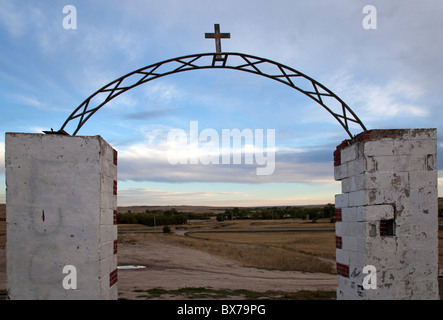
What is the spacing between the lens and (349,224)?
243 inches

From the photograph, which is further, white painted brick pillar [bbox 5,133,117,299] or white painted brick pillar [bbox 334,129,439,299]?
white painted brick pillar [bbox 334,129,439,299]

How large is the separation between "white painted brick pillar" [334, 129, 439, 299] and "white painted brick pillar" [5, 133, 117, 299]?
3.74m

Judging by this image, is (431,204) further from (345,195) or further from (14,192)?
(14,192)

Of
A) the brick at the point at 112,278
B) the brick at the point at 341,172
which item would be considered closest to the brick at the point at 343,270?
the brick at the point at 341,172

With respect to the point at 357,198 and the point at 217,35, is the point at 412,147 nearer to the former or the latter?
the point at 357,198

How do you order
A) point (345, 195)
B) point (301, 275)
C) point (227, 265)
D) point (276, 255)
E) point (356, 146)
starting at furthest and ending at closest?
point (276, 255)
point (227, 265)
point (301, 275)
point (345, 195)
point (356, 146)

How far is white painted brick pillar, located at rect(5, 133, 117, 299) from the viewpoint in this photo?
5.45 meters

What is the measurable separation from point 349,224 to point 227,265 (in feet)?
49.0

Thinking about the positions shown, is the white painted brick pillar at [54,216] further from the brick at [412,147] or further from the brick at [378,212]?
the brick at [412,147]

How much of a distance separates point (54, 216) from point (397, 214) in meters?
4.83

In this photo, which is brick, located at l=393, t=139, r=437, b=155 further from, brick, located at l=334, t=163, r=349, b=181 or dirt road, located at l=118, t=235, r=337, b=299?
dirt road, located at l=118, t=235, r=337, b=299

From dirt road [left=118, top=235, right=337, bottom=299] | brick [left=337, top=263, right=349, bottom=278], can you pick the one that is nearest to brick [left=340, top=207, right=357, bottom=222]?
brick [left=337, top=263, right=349, bottom=278]

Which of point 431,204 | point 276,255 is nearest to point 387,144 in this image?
point 431,204

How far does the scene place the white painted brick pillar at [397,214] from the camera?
564cm
